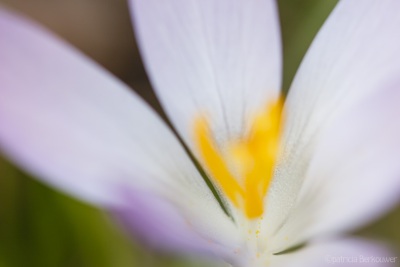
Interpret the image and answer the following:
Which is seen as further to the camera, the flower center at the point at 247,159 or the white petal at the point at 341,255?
the flower center at the point at 247,159

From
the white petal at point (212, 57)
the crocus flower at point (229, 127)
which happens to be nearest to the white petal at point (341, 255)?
the crocus flower at point (229, 127)

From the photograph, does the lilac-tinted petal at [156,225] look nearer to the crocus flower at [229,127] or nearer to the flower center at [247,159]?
the crocus flower at [229,127]

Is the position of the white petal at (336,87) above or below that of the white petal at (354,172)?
above

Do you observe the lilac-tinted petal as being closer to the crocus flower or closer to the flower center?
the crocus flower

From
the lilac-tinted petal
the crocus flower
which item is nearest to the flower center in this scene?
the crocus flower

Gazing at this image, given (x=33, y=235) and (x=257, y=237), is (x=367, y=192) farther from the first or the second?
(x=33, y=235)

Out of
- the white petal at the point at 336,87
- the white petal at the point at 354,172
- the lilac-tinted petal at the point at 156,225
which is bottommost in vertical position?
the lilac-tinted petal at the point at 156,225

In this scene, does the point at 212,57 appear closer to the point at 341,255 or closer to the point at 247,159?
the point at 247,159

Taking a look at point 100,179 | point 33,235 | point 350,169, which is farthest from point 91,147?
point 33,235
